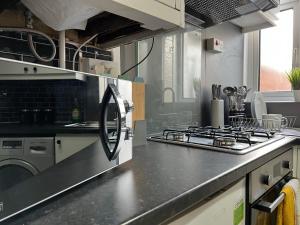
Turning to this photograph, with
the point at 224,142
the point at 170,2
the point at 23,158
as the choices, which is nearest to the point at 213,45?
the point at 224,142

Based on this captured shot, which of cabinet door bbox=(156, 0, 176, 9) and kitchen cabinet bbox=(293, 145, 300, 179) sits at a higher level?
cabinet door bbox=(156, 0, 176, 9)

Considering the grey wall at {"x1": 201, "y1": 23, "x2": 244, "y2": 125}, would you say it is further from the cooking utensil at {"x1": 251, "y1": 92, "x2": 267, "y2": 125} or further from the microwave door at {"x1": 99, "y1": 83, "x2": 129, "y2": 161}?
the microwave door at {"x1": 99, "y1": 83, "x2": 129, "y2": 161}

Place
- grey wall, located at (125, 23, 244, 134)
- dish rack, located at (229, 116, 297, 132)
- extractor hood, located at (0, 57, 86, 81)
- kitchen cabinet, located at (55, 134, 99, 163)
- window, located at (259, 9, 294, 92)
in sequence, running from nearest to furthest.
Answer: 1. extractor hood, located at (0, 57, 86, 81)
2. kitchen cabinet, located at (55, 134, 99, 163)
3. grey wall, located at (125, 23, 244, 134)
4. dish rack, located at (229, 116, 297, 132)
5. window, located at (259, 9, 294, 92)

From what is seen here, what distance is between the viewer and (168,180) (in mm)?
597

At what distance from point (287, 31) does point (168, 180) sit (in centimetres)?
216

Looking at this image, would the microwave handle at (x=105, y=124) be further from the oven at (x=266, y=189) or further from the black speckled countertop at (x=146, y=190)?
the oven at (x=266, y=189)

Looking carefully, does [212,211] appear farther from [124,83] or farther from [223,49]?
[223,49]

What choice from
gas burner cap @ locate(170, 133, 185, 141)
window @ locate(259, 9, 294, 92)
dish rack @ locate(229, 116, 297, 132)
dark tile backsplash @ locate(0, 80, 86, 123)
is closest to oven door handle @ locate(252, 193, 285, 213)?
gas burner cap @ locate(170, 133, 185, 141)

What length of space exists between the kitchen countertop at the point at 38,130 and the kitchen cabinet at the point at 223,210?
277 mm

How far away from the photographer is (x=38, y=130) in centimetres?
48

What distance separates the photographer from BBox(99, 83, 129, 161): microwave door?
0.59 meters

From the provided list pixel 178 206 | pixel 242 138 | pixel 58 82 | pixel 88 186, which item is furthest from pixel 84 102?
pixel 242 138

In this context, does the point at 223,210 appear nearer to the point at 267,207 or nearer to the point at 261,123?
the point at 267,207

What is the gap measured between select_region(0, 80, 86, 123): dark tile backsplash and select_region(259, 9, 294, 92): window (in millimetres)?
2113
